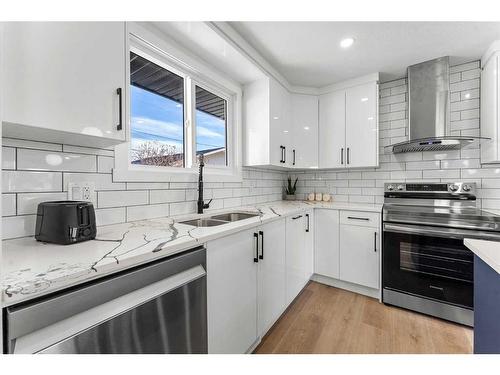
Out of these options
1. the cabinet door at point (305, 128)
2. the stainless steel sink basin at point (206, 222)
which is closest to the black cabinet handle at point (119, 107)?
the stainless steel sink basin at point (206, 222)

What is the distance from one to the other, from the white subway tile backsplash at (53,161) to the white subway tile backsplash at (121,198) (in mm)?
157

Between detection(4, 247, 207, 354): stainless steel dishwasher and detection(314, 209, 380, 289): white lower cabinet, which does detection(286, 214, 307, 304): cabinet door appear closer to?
detection(314, 209, 380, 289): white lower cabinet

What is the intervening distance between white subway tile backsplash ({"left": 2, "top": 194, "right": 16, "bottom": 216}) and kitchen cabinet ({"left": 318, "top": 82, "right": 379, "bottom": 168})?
2658mm

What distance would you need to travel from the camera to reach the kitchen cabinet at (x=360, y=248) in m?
2.17

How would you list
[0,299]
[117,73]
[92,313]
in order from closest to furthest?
1. [0,299]
2. [92,313]
3. [117,73]

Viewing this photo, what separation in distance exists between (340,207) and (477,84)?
178 cm

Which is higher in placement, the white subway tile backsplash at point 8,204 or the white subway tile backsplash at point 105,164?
the white subway tile backsplash at point 105,164

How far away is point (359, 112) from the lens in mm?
2506

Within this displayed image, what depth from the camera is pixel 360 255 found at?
2250mm

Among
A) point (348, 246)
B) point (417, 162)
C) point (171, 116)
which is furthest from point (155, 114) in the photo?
point (417, 162)

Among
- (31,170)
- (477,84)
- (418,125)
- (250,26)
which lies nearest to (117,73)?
(31,170)

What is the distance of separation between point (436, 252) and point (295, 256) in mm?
1154

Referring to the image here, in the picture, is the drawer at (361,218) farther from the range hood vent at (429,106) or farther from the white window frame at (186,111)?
the white window frame at (186,111)

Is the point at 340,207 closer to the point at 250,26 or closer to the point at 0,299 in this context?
the point at 250,26
